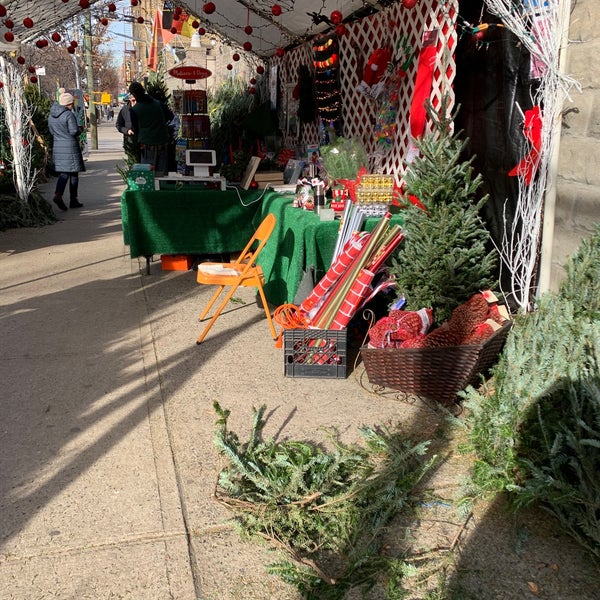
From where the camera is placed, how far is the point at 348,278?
427 cm

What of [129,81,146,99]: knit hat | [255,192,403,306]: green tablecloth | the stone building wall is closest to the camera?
the stone building wall

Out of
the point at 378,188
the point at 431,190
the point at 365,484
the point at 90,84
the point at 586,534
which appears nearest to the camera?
the point at 586,534

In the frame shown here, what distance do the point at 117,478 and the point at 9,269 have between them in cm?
469

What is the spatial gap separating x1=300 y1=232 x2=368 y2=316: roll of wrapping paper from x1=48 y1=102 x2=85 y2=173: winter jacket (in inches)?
281

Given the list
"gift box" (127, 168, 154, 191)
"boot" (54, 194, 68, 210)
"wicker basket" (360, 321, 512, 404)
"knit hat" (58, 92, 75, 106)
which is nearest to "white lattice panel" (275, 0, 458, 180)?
"wicker basket" (360, 321, 512, 404)

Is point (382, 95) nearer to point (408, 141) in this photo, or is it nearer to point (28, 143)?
point (408, 141)

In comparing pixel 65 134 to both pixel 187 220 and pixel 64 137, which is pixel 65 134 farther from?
pixel 187 220

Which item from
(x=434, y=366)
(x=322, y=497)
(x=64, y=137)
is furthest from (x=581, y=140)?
(x=64, y=137)

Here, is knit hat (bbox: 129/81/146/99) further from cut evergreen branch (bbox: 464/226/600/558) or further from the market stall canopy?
cut evergreen branch (bbox: 464/226/600/558)

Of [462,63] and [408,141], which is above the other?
[462,63]

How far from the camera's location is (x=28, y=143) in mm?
10281

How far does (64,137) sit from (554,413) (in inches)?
362

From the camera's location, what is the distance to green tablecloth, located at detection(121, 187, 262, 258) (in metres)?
6.35

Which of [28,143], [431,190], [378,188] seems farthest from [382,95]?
[28,143]
